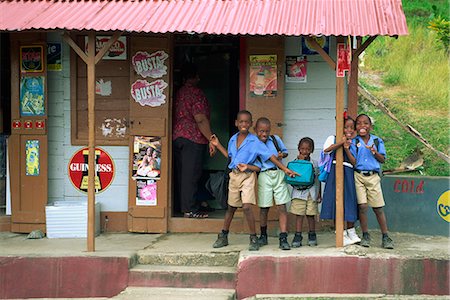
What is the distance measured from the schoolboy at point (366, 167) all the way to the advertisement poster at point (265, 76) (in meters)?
1.28

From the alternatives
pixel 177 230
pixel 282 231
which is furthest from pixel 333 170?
pixel 177 230

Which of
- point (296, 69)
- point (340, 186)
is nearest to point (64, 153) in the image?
point (296, 69)

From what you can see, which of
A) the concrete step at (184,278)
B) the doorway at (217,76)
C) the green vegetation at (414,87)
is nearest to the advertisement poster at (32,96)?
the doorway at (217,76)

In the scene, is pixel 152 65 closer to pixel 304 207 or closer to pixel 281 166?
pixel 281 166

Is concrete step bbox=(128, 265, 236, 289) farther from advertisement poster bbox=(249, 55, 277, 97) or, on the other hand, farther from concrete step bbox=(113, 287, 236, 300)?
advertisement poster bbox=(249, 55, 277, 97)

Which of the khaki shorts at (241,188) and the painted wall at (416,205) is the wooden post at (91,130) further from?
the painted wall at (416,205)

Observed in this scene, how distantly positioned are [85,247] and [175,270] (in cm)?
119

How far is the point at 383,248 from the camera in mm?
7336

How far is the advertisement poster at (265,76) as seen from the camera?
8.20 meters

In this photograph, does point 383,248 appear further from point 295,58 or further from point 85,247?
point 85,247

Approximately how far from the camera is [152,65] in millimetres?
8398

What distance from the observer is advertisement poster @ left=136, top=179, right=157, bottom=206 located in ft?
27.6

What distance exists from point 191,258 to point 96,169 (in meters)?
1.98

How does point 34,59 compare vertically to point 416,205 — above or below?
above
